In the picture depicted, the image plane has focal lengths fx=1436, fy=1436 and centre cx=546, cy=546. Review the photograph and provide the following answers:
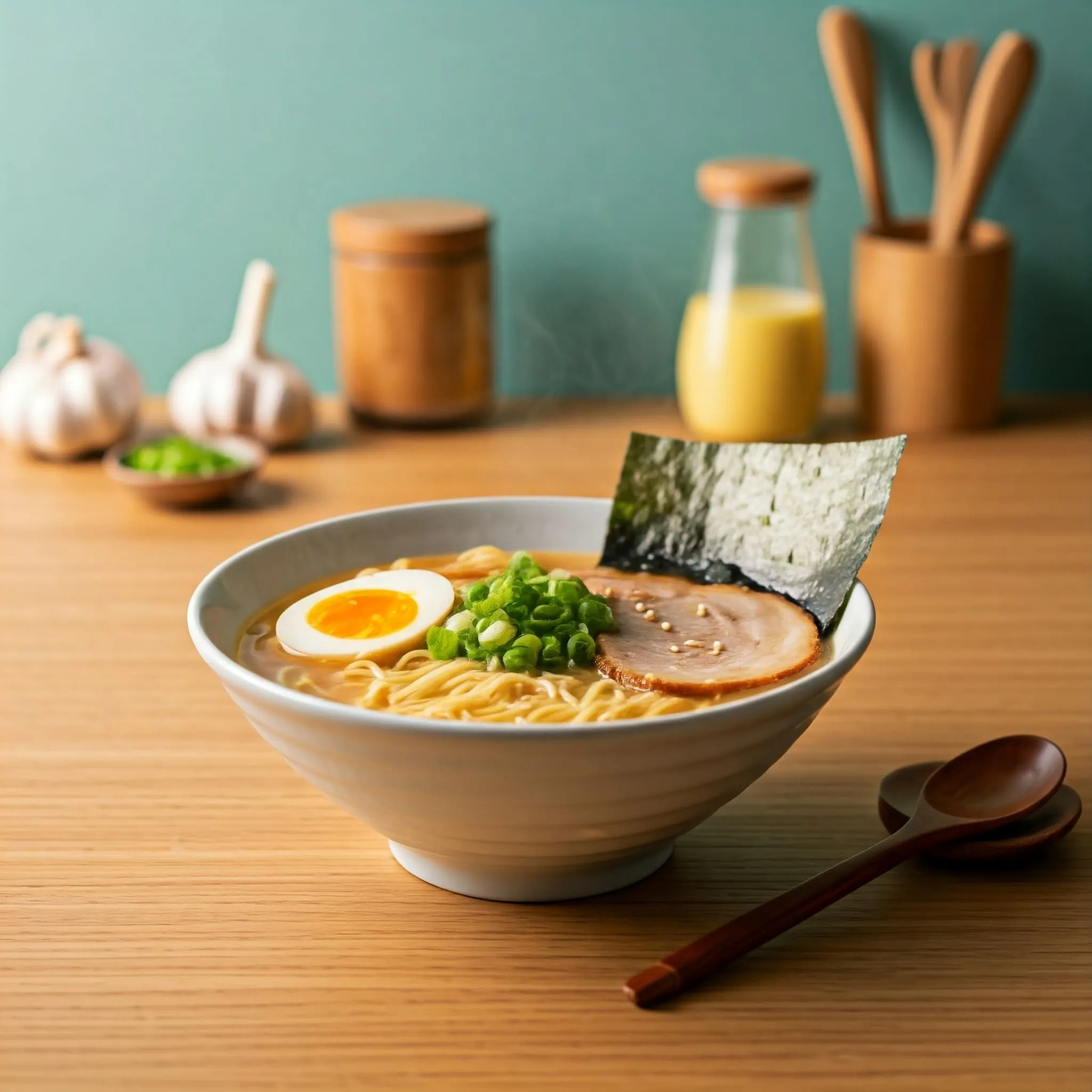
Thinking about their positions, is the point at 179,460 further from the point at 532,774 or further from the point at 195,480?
the point at 532,774

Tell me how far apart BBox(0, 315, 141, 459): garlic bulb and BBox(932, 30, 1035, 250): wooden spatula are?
1.35 m

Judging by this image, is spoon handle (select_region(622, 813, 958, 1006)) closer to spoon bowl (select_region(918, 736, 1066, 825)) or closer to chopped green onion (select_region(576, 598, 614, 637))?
spoon bowl (select_region(918, 736, 1066, 825))

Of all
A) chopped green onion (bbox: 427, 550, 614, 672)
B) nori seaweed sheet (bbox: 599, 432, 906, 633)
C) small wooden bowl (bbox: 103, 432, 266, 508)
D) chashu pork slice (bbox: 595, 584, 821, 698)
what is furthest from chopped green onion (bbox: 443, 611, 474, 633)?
small wooden bowl (bbox: 103, 432, 266, 508)

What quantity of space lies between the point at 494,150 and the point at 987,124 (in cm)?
84

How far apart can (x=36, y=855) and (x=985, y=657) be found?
0.95 m

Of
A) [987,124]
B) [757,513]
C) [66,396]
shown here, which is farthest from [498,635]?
[987,124]

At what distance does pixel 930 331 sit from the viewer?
2.32 m

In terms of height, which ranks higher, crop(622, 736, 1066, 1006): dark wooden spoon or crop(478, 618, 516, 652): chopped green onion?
crop(478, 618, 516, 652): chopped green onion

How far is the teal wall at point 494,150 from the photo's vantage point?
2.50m

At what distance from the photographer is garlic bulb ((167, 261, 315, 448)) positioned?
2.28 meters

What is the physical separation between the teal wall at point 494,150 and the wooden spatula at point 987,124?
247 mm

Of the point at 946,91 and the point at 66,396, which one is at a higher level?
the point at 946,91

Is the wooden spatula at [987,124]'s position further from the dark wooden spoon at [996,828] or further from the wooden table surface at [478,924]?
the dark wooden spoon at [996,828]

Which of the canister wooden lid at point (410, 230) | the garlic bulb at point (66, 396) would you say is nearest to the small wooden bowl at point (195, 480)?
A: the garlic bulb at point (66, 396)
